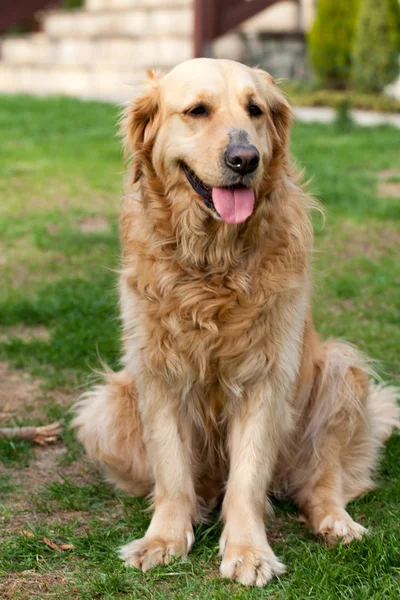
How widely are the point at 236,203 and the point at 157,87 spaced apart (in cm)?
62

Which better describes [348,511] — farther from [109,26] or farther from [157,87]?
[109,26]

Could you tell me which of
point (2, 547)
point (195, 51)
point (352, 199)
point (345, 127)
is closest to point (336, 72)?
point (195, 51)

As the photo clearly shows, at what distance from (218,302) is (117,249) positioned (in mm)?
3491

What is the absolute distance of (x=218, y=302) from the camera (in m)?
3.11

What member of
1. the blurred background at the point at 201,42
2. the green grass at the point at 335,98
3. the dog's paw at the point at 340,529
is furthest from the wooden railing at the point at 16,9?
the dog's paw at the point at 340,529

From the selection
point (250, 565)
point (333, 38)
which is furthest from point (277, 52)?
point (250, 565)

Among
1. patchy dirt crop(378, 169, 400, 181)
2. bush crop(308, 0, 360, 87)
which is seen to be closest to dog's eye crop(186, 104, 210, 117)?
patchy dirt crop(378, 169, 400, 181)

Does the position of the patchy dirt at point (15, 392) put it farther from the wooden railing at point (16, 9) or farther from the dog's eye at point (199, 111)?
the wooden railing at point (16, 9)

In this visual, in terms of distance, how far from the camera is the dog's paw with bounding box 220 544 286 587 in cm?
293

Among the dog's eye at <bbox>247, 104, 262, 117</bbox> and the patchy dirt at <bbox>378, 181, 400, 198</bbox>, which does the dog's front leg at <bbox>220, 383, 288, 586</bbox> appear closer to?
the dog's eye at <bbox>247, 104, 262, 117</bbox>

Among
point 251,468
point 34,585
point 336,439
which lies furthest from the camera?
point 336,439

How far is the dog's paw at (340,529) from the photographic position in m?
3.15

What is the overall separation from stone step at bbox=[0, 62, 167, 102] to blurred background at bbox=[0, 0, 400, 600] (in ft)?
0.12

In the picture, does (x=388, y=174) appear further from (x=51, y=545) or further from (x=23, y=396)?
(x=51, y=545)
